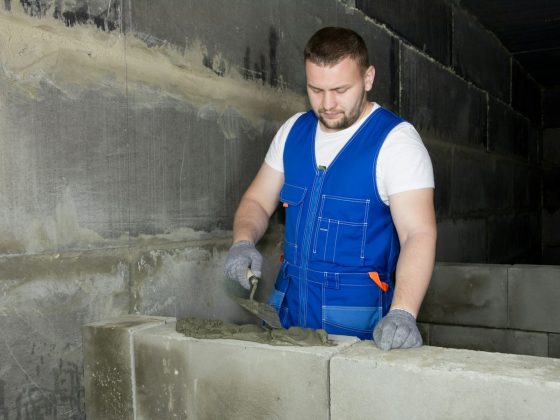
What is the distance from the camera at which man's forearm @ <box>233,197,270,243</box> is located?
2.88 m

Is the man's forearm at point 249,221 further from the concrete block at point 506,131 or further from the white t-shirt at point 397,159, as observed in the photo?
the concrete block at point 506,131

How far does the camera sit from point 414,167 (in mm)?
2469

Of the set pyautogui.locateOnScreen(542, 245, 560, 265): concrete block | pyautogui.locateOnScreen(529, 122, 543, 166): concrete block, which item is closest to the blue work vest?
pyautogui.locateOnScreen(529, 122, 543, 166): concrete block

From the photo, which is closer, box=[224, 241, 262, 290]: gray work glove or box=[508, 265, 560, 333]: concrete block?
box=[224, 241, 262, 290]: gray work glove

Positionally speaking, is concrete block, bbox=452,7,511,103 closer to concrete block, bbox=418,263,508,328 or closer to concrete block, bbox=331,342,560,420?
concrete block, bbox=418,263,508,328

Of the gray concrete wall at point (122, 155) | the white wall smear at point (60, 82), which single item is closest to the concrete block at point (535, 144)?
the gray concrete wall at point (122, 155)

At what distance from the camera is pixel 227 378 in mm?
2023

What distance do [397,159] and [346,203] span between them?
29cm

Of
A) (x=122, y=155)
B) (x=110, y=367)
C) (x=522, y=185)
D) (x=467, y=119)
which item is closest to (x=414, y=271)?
(x=110, y=367)

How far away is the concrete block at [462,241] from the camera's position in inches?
268

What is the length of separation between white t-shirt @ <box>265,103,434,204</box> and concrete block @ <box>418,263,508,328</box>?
233 centimetres

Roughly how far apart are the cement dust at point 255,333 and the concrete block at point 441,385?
152mm

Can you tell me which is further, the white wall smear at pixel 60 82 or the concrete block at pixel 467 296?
the concrete block at pixel 467 296

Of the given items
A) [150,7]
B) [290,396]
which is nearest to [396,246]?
[290,396]
